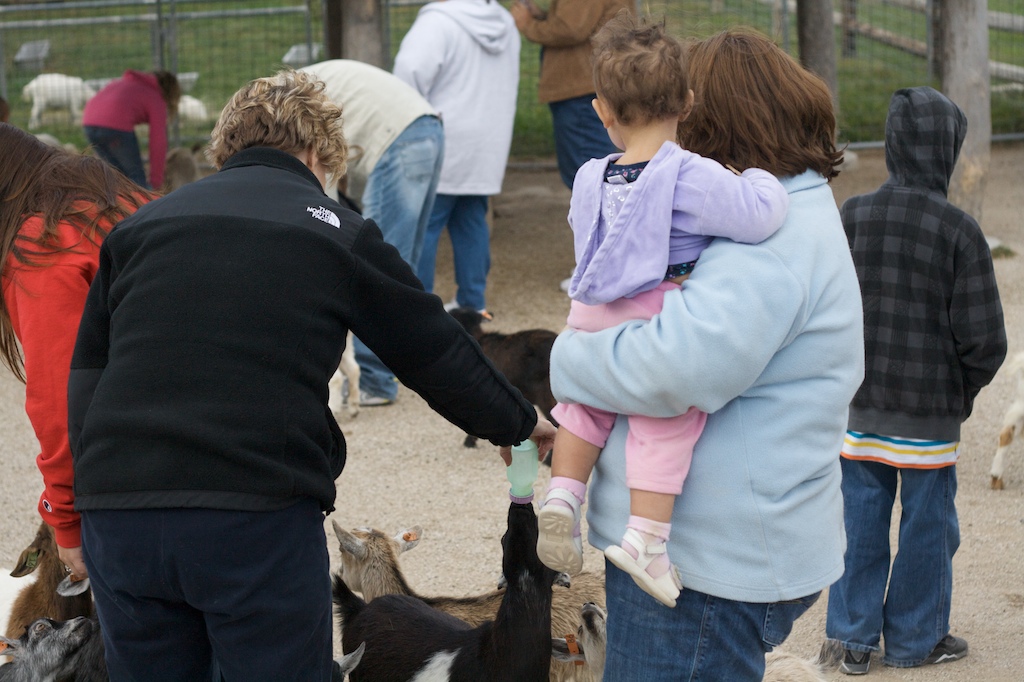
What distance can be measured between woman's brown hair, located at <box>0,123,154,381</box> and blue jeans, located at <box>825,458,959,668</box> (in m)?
2.49

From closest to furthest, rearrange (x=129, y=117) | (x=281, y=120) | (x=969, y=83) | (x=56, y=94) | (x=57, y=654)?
(x=281, y=120) → (x=57, y=654) → (x=969, y=83) → (x=129, y=117) → (x=56, y=94)

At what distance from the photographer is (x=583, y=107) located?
7949 millimetres

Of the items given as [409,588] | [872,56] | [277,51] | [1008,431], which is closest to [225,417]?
[409,588]

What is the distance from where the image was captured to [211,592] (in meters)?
2.08

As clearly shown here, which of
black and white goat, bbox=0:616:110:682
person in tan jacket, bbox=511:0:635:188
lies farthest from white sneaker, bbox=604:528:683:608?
person in tan jacket, bbox=511:0:635:188

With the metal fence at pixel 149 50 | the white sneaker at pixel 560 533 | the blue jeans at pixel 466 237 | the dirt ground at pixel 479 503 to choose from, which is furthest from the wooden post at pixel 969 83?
the white sneaker at pixel 560 533

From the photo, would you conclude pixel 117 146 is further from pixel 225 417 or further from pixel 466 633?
pixel 225 417

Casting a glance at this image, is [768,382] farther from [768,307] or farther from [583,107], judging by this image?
[583,107]

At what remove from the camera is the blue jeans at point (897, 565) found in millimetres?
3725

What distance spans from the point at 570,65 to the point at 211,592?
20.8ft

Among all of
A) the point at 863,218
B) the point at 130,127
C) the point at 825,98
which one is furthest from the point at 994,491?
the point at 130,127

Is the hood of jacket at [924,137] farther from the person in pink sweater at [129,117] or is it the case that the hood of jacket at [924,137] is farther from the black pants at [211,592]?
the person in pink sweater at [129,117]

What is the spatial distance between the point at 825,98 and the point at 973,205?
282 inches

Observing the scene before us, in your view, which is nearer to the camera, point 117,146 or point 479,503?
point 479,503
